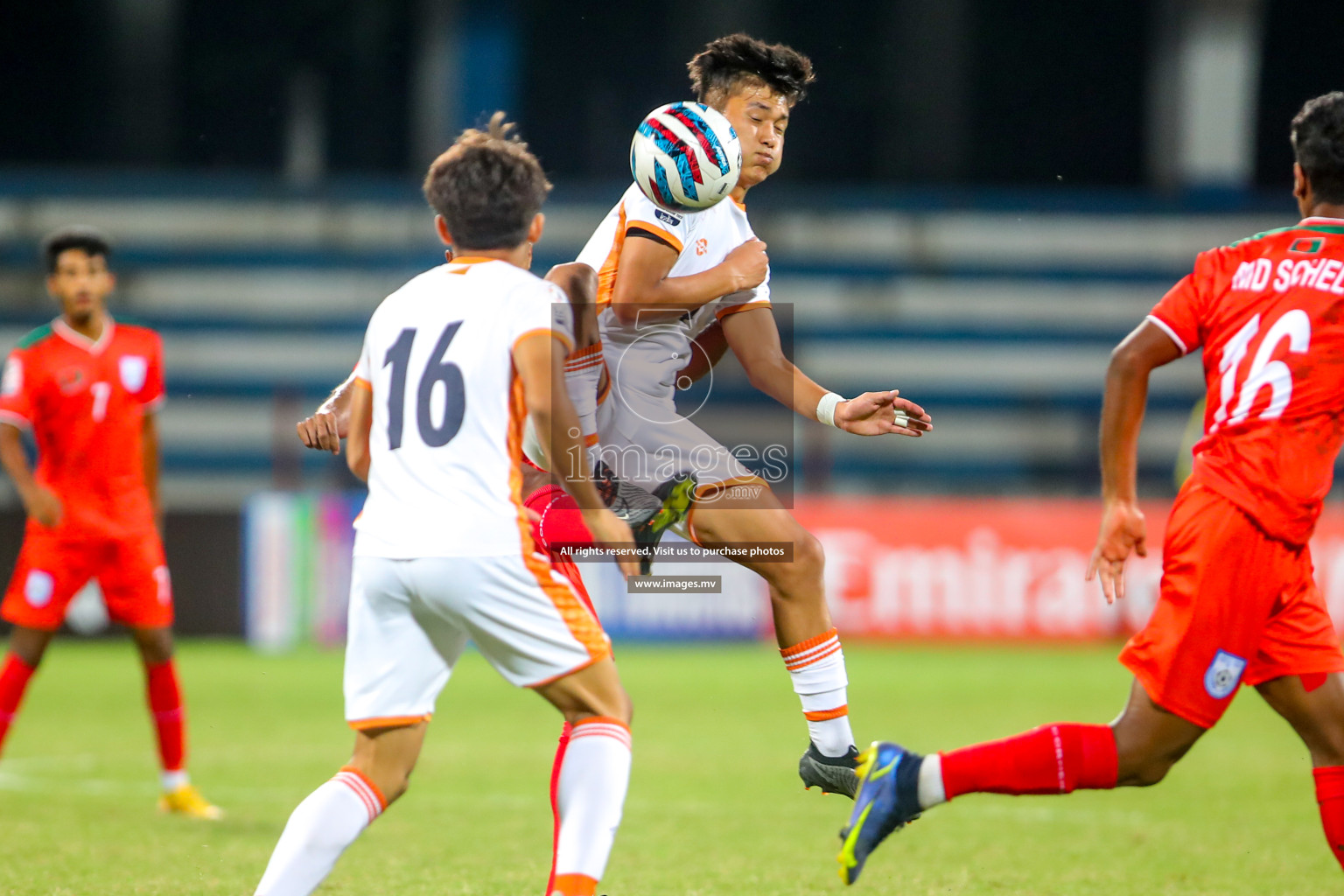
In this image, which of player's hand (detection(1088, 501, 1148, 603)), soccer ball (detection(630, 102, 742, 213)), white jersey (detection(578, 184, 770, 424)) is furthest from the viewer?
white jersey (detection(578, 184, 770, 424))

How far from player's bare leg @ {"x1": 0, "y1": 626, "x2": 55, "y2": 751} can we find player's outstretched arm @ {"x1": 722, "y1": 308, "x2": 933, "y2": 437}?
3644 millimetres

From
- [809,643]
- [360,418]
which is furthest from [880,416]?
[360,418]

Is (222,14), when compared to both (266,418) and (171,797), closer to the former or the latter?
(266,418)

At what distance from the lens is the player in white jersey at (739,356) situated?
181 inches

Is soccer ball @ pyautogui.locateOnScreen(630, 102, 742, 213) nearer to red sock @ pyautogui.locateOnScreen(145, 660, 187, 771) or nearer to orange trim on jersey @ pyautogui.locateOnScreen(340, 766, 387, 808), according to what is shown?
orange trim on jersey @ pyautogui.locateOnScreen(340, 766, 387, 808)

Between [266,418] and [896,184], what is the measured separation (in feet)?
34.2

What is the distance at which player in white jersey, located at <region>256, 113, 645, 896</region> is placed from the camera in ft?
11.7

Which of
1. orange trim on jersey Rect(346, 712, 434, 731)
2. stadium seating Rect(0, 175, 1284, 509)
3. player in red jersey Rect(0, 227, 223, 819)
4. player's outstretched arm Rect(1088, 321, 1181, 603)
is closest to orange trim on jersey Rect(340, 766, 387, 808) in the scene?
orange trim on jersey Rect(346, 712, 434, 731)

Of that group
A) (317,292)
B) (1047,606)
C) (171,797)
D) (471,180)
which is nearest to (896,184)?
(317,292)

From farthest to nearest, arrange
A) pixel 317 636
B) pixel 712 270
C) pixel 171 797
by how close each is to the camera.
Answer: pixel 317 636 < pixel 171 797 < pixel 712 270

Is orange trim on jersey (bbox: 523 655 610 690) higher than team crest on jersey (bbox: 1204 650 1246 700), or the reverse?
orange trim on jersey (bbox: 523 655 610 690)

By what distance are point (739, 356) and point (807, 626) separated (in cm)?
93

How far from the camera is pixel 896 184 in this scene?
23141mm

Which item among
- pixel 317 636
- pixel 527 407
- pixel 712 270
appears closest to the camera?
pixel 527 407
